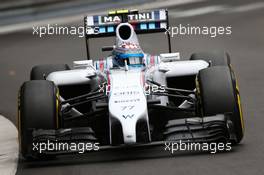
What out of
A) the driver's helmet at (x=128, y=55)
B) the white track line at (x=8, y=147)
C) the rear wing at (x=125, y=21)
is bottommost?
the white track line at (x=8, y=147)

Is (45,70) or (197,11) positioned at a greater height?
(197,11)

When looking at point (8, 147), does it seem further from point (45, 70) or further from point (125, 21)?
point (125, 21)

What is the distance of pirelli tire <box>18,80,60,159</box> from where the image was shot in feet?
44.3

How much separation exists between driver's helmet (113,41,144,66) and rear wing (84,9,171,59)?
1.02 m

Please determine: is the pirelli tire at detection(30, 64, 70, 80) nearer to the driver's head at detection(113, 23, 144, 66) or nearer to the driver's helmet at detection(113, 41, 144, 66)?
the driver's head at detection(113, 23, 144, 66)

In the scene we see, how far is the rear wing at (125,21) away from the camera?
16.3 m

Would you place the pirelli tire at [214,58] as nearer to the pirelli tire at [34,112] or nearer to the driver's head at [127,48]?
the driver's head at [127,48]

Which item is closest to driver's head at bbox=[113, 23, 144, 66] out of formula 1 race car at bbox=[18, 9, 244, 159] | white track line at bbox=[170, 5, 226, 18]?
formula 1 race car at bbox=[18, 9, 244, 159]

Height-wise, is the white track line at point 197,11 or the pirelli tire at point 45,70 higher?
the white track line at point 197,11

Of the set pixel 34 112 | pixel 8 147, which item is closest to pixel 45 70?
pixel 8 147

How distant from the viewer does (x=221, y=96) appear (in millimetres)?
13727

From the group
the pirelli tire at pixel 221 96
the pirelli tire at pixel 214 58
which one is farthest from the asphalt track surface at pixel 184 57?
the pirelli tire at pixel 214 58

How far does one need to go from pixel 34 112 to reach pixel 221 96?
2.37 metres

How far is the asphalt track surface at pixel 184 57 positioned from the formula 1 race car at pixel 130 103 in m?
0.25
